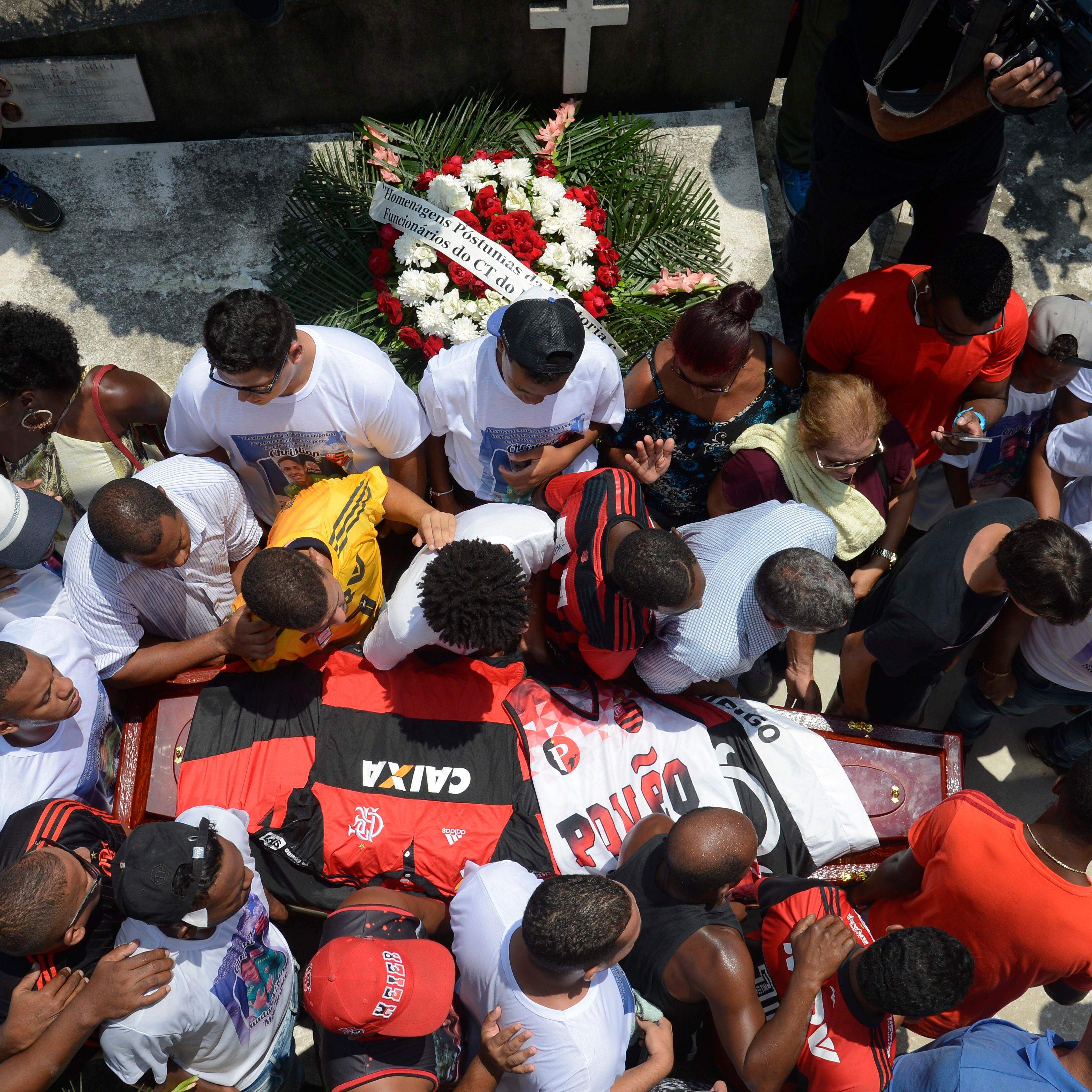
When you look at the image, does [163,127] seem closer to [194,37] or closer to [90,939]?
[194,37]

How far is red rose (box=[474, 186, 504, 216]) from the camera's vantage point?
3.89m

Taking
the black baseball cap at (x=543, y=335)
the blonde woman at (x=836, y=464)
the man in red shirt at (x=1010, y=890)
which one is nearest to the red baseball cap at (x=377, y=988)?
the man in red shirt at (x=1010, y=890)

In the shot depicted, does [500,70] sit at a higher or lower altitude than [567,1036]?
higher

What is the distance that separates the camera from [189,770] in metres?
2.87

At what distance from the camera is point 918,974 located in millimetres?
2309

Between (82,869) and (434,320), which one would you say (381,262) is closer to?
(434,320)

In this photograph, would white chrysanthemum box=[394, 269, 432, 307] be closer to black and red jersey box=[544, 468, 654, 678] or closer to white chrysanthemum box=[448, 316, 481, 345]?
white chrysanthemum box=[448, 316, 481, 345]

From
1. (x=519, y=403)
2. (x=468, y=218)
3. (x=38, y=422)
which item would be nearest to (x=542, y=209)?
(x=468, y=218)

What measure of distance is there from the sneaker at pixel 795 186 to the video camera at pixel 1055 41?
204 cm

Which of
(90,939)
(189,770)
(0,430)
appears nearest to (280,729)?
(189,770)

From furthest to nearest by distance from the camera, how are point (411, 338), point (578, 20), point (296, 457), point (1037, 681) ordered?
point (578, 20) < point (411, 338) < point (1037, 681) < point (296, 457)

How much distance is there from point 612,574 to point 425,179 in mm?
2333

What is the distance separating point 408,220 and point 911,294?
2.22 metres

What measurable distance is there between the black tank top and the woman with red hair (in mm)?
1546
